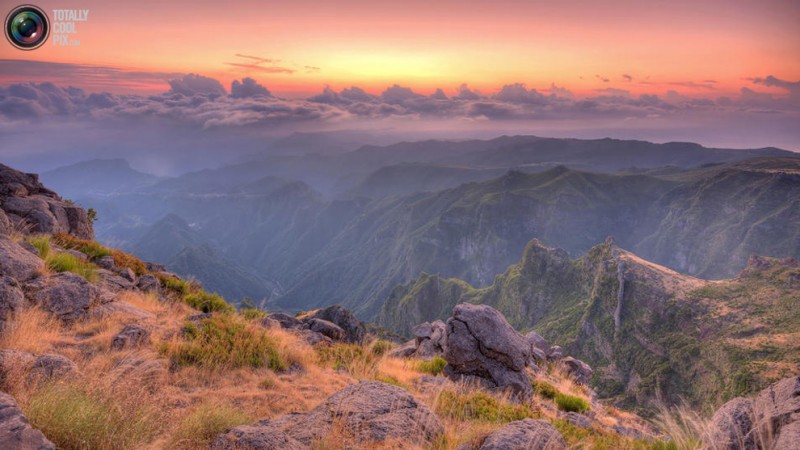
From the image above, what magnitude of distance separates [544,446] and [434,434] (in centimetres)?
185

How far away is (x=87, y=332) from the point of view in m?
10.9

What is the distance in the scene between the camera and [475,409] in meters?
10.3

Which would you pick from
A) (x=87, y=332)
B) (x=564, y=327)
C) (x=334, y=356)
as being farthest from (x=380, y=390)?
(x=564, y=327)

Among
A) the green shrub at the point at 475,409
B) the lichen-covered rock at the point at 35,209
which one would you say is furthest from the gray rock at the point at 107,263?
the green shrub at the point at 475,409

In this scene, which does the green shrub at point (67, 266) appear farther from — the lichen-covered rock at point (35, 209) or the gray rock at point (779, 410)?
the gray rock at point (779, 410)

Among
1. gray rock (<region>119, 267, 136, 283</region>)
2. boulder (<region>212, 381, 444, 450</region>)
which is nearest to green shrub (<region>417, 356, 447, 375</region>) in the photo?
boulder (<region>212, 381, 444, 450</region>)

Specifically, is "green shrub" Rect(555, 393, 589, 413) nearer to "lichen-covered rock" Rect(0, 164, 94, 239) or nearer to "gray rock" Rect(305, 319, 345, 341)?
"gray rock" Rect(305, 319, 345, 341)

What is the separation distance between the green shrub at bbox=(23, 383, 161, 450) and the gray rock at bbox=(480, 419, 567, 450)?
4888 millimetres

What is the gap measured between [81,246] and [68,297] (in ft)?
38.4

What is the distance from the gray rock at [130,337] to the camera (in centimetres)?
1005

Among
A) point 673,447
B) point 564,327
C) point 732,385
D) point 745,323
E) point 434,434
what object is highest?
point 434,434

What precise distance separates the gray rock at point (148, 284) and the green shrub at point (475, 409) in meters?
15.3

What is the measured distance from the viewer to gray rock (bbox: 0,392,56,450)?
13.3 ft

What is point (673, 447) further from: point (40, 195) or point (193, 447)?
point (40, 195)
